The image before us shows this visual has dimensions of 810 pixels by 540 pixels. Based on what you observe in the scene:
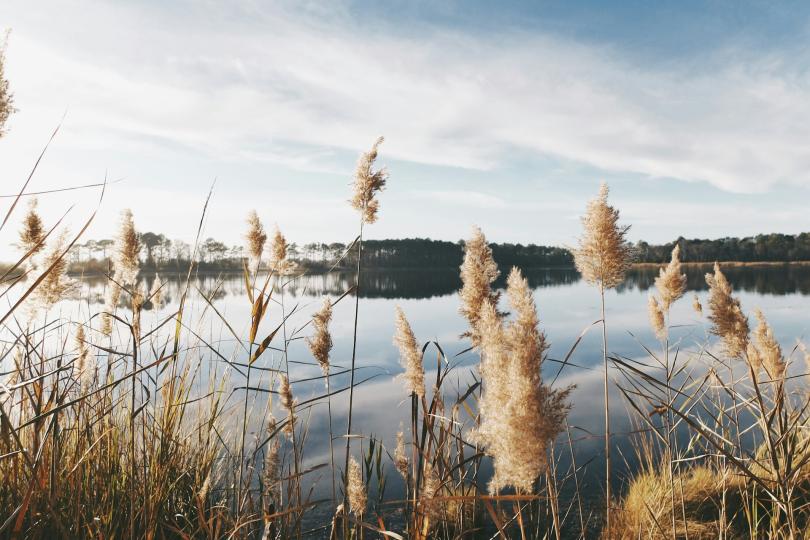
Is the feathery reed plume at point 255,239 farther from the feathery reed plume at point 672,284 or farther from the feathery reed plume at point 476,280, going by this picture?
the feathery reed plume at point 672,284

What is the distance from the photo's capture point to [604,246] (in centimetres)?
280

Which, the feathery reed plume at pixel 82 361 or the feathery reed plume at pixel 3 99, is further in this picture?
the feathery reed plume at pixel 82 361

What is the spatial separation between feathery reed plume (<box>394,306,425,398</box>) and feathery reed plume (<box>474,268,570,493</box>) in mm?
450

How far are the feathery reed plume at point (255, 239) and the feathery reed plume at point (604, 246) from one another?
→ 199 cm

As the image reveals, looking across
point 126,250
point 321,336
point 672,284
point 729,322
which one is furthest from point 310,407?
point 672,284

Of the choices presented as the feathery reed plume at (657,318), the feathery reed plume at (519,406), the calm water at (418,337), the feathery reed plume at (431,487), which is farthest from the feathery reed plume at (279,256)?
the feathery reed plume at (657,318)

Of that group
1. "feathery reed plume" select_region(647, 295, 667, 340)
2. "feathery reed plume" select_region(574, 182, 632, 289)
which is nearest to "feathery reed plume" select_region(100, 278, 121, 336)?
"feathery reed plume" select_region(574, 182, 632, 289)

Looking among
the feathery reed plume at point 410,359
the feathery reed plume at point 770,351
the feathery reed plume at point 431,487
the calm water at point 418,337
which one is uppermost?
the feathery reed plume at point 410,359

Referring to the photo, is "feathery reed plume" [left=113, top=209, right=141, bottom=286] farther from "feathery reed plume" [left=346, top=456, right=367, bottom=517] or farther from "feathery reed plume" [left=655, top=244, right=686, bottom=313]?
"feathery reed plume" [left=655, top=244, right=686, bottom=313]

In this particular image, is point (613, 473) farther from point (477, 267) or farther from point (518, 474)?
point (518, 474)

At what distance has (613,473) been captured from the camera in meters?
7.14

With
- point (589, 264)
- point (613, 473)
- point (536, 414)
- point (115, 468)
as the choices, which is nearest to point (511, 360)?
point (536, 414)

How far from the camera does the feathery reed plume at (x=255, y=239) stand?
3.09 m

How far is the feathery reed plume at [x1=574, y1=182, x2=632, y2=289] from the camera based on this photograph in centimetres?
279
